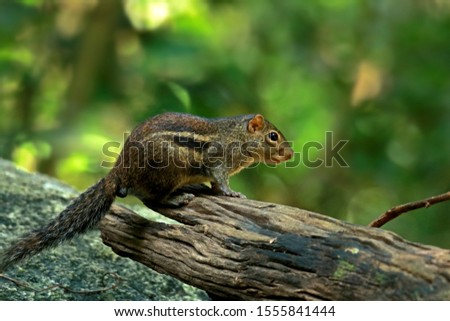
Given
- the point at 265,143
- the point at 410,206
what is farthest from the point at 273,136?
the point at 410,206

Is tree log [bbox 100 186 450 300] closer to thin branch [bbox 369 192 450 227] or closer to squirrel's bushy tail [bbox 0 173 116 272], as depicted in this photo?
squirrel's bushy tail [bbox 0 173 116 272]

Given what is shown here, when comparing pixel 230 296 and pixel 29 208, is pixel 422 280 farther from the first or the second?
pixel 29 208

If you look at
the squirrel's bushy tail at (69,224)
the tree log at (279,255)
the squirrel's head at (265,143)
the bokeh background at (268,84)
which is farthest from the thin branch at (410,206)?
the bokeh background at (268,84)

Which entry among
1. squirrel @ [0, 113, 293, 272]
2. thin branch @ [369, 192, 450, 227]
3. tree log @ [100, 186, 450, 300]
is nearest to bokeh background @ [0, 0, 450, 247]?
squirrel @ [0, 113, 293, 272]
